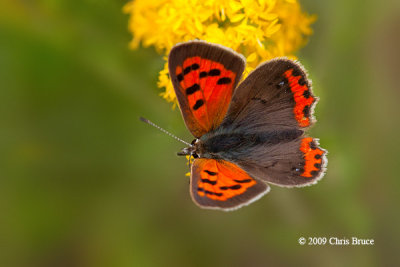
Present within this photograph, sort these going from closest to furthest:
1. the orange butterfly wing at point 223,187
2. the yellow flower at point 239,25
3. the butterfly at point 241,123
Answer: the orange butterfly wing at point 223,187 → the butterfly at point 241,123 → the yellow flower at point 239,25

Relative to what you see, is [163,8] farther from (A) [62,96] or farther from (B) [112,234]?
(B) [112,234]

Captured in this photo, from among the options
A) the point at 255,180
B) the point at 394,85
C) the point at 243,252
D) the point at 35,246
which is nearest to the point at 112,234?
the point at 35,246

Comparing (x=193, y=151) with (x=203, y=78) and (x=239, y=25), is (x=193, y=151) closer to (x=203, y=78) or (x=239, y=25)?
(x=203, y=78)

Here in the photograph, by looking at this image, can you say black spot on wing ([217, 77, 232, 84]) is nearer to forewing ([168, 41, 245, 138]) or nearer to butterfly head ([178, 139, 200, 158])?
forewing ([168, 41, 245, 138])

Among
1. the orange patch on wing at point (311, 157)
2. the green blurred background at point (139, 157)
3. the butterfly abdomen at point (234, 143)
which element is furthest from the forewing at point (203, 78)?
the green blurred background at point (139, 157)

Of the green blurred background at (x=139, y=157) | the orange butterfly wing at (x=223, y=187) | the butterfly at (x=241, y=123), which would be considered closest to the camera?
the orange butterfly wing at (x=223, y=187)

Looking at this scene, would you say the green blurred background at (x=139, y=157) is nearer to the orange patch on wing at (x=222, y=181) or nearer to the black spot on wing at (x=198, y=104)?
the black spot on wing at (x=198, y=104)
